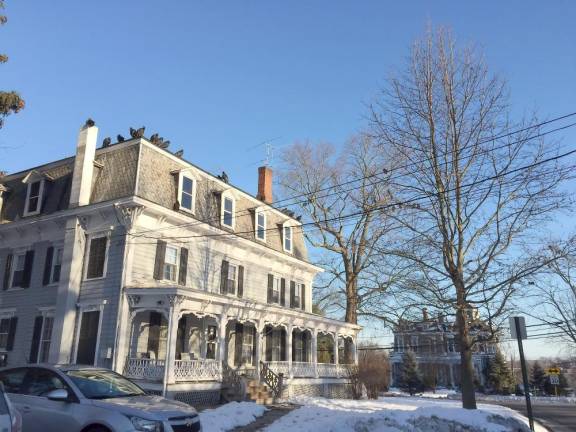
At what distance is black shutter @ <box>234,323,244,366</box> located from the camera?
23.3 m

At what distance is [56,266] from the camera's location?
68.2 ft

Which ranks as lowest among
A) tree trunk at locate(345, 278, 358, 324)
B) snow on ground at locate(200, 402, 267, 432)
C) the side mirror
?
snow on ground at locate(200, 402, 267, 432)

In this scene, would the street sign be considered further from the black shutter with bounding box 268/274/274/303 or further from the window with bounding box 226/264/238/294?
the black shutter with bounding box 268/274/274/303

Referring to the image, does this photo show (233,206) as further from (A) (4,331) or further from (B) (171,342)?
(A) (4,331)

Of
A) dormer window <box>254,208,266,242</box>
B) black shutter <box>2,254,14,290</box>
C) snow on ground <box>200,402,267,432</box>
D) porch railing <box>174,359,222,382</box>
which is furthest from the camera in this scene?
dormer window <box>254,208,266,242</box>

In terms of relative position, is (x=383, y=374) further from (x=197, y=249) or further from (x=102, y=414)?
(x=102, y=414)

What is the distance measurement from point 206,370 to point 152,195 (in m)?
7.13

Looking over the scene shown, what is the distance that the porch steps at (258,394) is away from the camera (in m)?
18.9

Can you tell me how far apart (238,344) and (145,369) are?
21.8 ft

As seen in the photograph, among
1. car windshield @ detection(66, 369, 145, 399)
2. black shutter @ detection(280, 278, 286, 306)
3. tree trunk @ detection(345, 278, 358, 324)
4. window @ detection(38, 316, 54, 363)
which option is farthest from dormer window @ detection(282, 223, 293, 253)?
car windshield @ detection(66, 369, 145, 399)

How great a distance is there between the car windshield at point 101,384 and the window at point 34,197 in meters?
15.5

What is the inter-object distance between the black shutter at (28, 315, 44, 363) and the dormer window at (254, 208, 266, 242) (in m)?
10.7

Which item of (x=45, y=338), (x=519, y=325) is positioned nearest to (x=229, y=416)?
(x=519, y=325)

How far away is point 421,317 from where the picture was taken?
1608 cm
